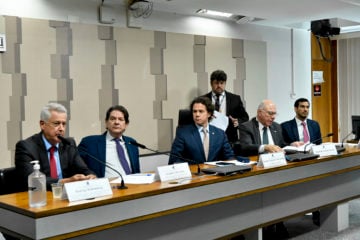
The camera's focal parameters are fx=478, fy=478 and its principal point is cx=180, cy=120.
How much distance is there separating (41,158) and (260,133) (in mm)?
2166

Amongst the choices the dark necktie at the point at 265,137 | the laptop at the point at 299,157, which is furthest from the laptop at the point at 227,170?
the dark necktie at the point at 265,137

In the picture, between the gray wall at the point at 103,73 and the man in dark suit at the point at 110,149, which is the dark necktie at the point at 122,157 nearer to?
the man in dark suit at the point at 110,149

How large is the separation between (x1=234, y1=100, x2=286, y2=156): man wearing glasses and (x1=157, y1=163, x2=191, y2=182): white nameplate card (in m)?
1.33

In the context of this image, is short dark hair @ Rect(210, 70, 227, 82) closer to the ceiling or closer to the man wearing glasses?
the ceiling

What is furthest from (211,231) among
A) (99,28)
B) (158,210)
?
(99,28)

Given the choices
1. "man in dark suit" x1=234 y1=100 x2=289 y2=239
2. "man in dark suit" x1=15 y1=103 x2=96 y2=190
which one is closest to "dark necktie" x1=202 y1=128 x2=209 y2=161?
"man in dark suit" x1=234 y1=100 x2=289 y2=239

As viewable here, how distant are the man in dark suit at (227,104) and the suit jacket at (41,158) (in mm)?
2548

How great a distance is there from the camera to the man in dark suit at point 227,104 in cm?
547

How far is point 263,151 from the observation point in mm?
4094

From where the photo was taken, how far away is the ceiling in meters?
5.14

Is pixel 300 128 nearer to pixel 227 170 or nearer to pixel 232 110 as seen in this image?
pixel 232 110

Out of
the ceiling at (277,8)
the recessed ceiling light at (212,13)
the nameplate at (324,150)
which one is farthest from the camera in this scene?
the recessed ceiling light at (212,13)

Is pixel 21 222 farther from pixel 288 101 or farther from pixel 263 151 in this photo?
pixel 288 101

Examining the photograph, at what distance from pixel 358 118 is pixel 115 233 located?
3.21m
